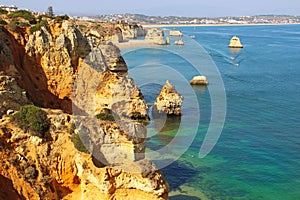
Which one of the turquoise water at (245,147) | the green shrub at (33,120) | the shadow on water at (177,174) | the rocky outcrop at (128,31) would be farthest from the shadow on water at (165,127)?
the rocky outcrop at (128,31)

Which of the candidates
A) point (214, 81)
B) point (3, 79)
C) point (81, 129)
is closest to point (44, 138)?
point (81, 129)

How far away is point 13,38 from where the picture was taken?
1065 inches

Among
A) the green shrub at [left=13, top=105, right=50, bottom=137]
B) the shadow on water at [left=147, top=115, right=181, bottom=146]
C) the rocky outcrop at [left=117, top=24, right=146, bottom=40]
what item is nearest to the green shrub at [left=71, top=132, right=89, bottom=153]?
the green shrub at [left=13, top=105, right=50, bottom=137]

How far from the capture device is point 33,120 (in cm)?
1480

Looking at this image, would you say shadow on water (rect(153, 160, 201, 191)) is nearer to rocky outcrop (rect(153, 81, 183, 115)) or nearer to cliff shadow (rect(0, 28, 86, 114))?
cliff shadow (rect(0, 28, 86, 114))

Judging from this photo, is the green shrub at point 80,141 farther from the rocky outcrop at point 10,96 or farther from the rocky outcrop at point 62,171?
the rocky outcrop at point 10,96

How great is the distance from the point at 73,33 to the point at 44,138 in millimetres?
14769

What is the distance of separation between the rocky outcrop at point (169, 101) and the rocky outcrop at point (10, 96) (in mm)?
22501

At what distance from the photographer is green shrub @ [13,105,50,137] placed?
→ 14836 millimetres

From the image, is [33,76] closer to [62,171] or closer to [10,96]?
[10,96]

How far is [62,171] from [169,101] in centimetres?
2709

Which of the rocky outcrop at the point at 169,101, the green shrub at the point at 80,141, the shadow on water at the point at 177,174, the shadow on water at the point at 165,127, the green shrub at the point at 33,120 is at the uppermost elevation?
the green shrub at the point at 33,120

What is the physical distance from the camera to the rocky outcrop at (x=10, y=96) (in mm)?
17859

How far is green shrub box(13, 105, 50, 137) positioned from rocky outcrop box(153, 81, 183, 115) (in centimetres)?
2623
